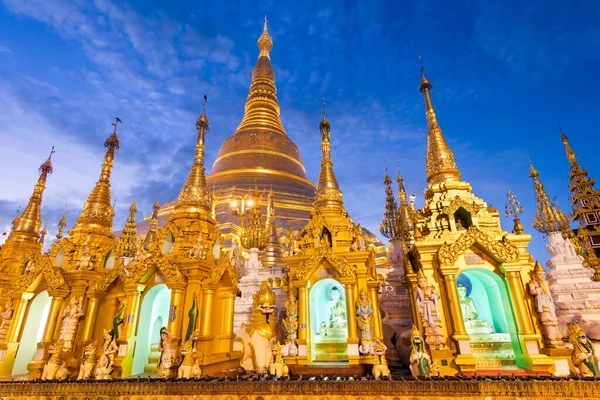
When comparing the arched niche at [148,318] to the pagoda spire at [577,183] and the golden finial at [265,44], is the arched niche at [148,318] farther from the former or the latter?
the golden finial at [265,44]

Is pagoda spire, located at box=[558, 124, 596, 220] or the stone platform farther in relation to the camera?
pagoda spire, located at box=[558, 124, 596, 220]

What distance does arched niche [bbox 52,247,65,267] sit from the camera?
412 inches

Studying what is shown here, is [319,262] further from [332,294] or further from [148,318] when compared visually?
[148,318]

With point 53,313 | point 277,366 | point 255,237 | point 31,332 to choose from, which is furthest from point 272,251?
point 31,332

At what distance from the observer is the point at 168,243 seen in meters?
9.60

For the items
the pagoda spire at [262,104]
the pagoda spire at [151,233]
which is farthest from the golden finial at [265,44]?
the pagoda spire at [151,233]

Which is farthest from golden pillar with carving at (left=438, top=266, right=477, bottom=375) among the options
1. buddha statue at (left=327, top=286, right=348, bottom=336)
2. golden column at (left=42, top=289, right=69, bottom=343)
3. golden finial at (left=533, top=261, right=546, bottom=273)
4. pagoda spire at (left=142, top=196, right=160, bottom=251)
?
pagoda spire at (left=142, top=196, right=160, bottom=251)

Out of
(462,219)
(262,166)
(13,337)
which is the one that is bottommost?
(13,337)

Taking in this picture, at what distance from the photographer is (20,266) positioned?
11.6 meters

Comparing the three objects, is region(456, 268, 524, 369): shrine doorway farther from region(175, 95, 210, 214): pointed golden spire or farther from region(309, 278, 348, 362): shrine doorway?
region(175, 95, 210, 214): pointed golden spire

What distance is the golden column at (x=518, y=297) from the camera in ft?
25.1

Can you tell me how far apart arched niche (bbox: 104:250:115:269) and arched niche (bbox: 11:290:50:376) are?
86.6 inches

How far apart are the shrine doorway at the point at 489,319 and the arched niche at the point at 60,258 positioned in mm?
13023

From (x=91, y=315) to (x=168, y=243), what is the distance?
10.3ft
